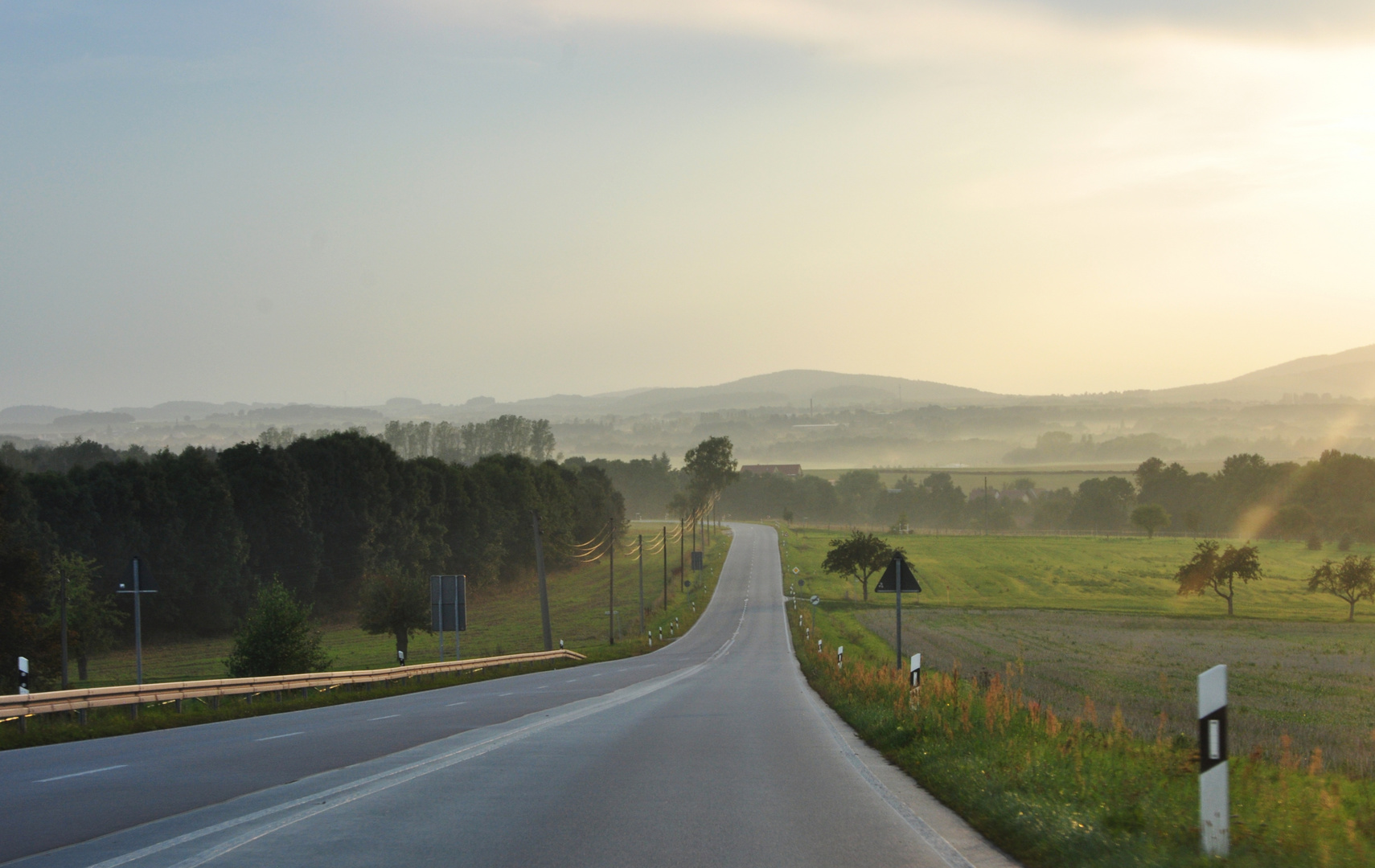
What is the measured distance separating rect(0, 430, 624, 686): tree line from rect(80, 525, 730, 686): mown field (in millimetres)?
3061

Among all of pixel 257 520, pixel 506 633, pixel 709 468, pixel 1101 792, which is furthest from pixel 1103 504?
pixel 1101 792

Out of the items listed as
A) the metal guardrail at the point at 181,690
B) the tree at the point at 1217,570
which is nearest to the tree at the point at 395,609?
the metal guardrail at the point at 181,690

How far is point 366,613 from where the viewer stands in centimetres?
5309

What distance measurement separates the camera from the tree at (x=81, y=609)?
50.4 meters

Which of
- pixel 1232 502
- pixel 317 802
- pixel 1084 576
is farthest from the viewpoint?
pixel 1232 502

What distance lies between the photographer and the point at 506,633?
69.4m

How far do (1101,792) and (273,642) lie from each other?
29.2m

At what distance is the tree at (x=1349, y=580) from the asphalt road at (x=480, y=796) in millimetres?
71664

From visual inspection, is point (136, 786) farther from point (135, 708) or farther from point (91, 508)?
point (91, 508)

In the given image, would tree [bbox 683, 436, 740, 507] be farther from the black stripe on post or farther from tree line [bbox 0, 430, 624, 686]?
the black stripe on post

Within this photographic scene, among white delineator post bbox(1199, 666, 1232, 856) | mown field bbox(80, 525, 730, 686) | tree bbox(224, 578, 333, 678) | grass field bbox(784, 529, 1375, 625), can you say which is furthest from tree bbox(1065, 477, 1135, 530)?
white delineator post bbox(1199, 666, 1232, 856)

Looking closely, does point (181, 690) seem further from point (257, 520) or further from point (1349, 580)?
point (1349, 580)

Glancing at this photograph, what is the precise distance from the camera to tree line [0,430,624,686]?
192 feet

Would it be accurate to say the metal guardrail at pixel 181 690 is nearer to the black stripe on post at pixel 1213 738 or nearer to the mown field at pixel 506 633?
the mown field at pixel 506 633
